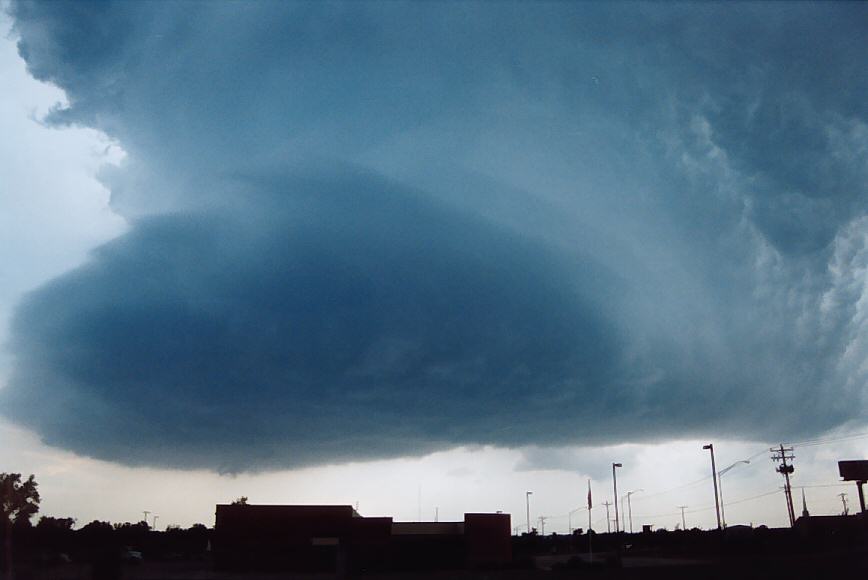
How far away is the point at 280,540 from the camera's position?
78.5m

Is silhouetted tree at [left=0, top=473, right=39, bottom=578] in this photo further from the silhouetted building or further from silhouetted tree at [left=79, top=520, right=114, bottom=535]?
the silhouetted building

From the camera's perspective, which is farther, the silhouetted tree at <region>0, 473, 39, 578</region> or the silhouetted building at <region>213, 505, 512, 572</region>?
the silhouetted tree at <region>0, 473, 39, 578</region>

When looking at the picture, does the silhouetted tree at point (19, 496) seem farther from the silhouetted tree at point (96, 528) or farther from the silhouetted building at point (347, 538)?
the silhouetted building at point (347, 538)

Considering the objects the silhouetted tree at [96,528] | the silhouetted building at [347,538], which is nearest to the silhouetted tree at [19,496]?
the silhouetted tree at [96,528]

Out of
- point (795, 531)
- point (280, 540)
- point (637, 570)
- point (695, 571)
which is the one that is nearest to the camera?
point (695, 571)

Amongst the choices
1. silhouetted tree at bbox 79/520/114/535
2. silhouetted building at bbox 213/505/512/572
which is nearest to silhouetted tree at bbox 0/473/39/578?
silhouetted tree at bbox 79/520/114/535

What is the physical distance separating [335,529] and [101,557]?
50.5 m

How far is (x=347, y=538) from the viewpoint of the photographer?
260 ft

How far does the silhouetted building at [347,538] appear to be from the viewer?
7512 cm

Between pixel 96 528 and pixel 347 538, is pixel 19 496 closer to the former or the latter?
pixel 96 528

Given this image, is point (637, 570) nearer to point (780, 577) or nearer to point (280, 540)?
point (780, 577)

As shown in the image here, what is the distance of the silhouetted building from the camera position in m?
75.1

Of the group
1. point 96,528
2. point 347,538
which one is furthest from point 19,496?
point 347,538

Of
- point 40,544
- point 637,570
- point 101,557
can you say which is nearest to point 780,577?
point 637,570
